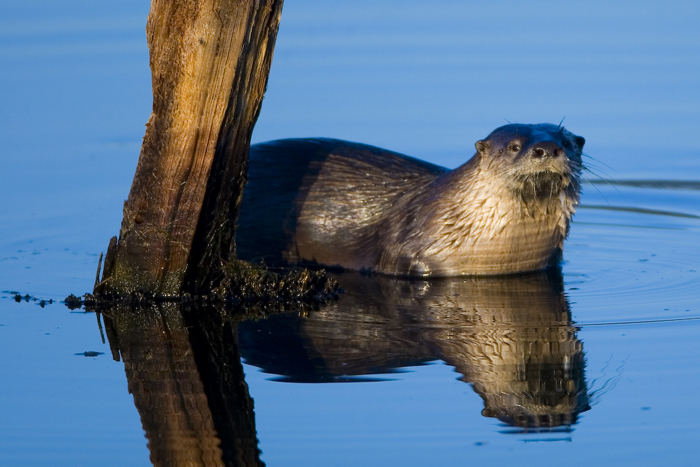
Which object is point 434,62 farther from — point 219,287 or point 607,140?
point 219,287

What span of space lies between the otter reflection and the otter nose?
66cm

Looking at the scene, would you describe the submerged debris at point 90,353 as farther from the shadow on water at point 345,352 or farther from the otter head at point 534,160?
the otter head at point 534,160

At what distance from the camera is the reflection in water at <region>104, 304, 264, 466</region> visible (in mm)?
3957

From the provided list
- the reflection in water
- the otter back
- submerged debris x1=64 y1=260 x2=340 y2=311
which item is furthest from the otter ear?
the reflection in water

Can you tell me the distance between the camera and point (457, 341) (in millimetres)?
5086

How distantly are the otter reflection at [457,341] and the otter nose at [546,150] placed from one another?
66 centimetres

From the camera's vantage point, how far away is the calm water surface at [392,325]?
13.4 ft

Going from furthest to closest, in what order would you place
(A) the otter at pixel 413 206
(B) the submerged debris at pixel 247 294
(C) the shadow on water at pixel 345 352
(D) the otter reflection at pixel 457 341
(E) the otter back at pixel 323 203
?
(E) the otter back at pixel 323 203 < (A) the otter at pixel 413 206 < (B) the submerged debris at pixel 247 294 < (D) the otter reflection at pixel 457 341 < (C) the shadow on water at pixel 345 352

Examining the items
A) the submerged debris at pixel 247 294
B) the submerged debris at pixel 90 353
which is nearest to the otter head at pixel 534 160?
the submerged debris at pixel 247 294

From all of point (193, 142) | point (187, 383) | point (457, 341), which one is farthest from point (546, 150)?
point (187, 383)

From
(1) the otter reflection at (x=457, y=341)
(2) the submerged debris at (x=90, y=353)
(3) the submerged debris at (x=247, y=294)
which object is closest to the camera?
(1) the otter reflection at (x=457, y=341)

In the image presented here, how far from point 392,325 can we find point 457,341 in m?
0.41

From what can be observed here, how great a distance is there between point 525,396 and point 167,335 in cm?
162

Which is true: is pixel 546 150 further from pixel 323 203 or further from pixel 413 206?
pixel 323 203
